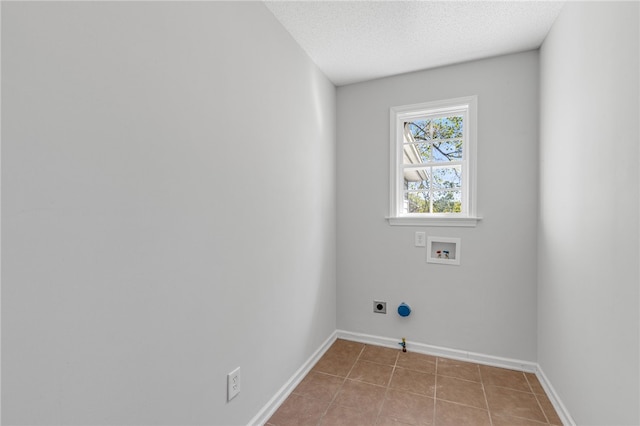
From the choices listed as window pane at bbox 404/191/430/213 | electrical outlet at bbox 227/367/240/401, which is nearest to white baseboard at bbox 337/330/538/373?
window pane at bbox 404/191/430/213

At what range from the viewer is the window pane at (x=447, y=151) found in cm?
251

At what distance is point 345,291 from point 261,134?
5.60 feet

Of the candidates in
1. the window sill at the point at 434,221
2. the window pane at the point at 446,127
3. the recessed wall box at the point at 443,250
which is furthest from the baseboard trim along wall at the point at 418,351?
the window pane at the point at 446,127

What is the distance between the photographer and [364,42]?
209 centimetres

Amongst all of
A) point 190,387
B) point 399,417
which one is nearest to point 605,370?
point 399,417

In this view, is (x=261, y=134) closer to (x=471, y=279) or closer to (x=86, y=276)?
(x=86, y=276)

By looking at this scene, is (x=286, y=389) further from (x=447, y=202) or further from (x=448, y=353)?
(x=447, y=202)

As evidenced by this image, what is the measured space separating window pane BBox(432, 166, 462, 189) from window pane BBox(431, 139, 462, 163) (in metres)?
0.08

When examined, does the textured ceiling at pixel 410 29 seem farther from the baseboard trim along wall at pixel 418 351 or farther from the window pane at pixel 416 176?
the baseboard trim along wall at pixel 418 351

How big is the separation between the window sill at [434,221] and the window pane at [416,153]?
521 millimetres

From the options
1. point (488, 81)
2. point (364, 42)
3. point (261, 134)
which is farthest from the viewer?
point (488, 81)

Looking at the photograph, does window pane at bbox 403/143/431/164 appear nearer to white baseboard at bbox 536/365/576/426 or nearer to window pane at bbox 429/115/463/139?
window pane at bbox 429/115/463/139

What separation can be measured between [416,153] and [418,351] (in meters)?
1.70

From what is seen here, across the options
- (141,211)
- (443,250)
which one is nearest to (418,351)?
(443,250)
